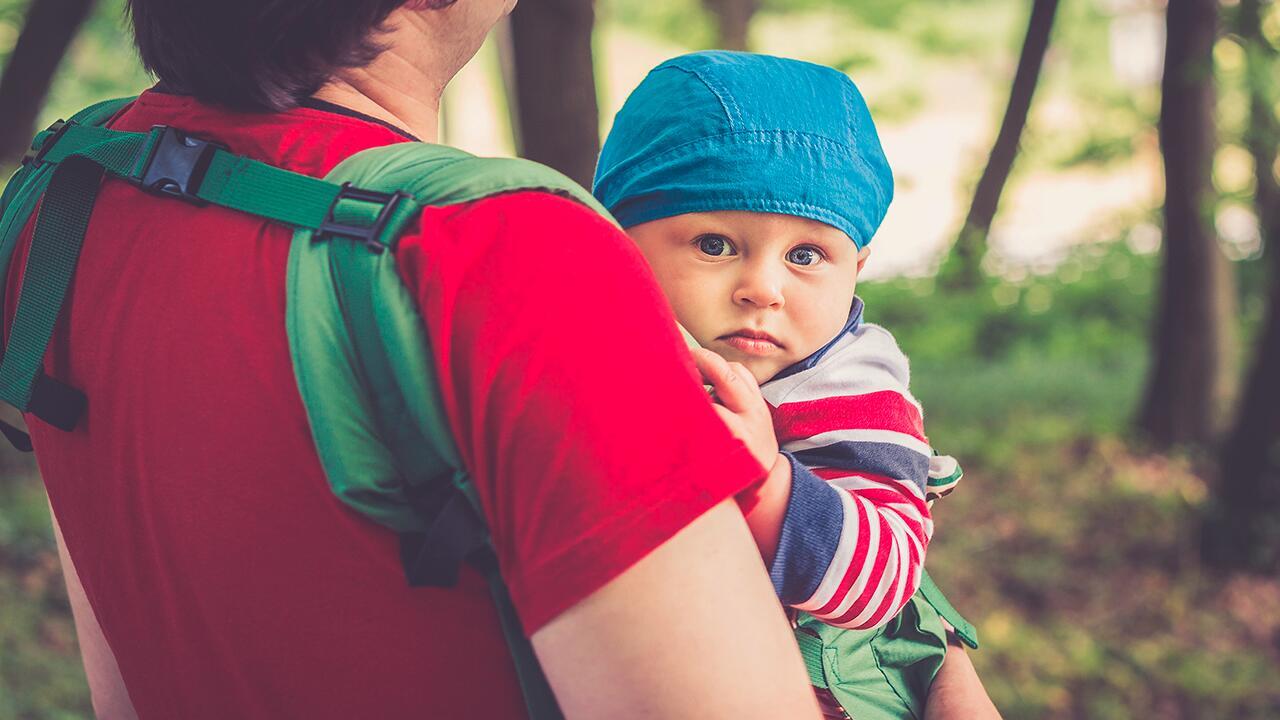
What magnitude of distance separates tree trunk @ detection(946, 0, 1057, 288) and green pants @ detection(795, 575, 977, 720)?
9.61 ft

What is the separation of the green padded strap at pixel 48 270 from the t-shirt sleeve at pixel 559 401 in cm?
40

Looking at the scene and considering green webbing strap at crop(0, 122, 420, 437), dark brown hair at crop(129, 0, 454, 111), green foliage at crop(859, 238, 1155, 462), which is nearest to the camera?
green webbing strap at crop(0, 122, 420, 437)

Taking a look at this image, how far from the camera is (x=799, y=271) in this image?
1535mm

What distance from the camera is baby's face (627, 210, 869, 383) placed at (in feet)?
4.93

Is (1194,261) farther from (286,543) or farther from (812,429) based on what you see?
(286,543)

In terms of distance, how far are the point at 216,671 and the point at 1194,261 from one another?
7318 millimetres

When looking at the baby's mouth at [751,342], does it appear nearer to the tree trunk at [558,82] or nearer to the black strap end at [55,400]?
the black strap end at [55,400]

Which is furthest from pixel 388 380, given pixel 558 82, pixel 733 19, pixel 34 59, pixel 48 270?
pixel 733 19

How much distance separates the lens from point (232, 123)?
1.10m

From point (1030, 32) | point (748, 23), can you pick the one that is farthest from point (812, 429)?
point (748, 23)

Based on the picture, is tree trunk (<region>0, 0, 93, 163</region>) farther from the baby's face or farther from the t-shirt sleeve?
the t-shirt sleeve

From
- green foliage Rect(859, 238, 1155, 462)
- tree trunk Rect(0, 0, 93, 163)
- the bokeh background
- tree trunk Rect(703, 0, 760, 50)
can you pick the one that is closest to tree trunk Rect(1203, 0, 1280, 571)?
the bokeh background

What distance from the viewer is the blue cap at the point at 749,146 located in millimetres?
1498

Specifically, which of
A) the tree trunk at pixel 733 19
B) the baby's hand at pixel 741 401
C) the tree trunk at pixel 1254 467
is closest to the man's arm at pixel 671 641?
the baby's hand at pixel 741 401
